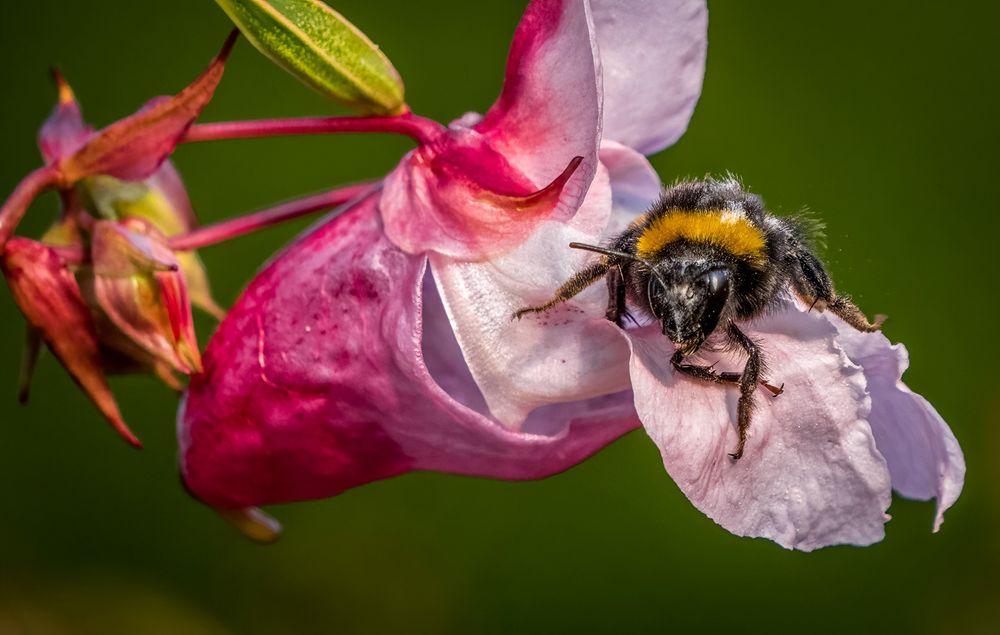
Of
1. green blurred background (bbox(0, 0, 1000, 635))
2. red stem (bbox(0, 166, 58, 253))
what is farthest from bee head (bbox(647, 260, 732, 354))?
green blurred background (bbox(0, 0, 1000, 635))

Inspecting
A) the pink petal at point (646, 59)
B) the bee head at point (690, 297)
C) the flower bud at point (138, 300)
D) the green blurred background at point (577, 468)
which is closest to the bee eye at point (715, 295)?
the bee head at point (690, 297)

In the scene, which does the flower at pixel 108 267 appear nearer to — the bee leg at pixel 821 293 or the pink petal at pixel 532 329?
the pink petal at pixel 532 329

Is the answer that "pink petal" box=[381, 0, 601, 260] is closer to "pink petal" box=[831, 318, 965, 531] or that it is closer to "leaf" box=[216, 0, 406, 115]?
"leaf" box=[216, 0, 406, 115]

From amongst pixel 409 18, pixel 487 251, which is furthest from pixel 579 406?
pixel 409 18

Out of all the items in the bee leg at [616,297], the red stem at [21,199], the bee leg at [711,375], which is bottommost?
the bee leg at [711,375]

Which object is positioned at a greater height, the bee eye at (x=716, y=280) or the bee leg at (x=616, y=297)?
the bee eye at (x=716, y=280)
